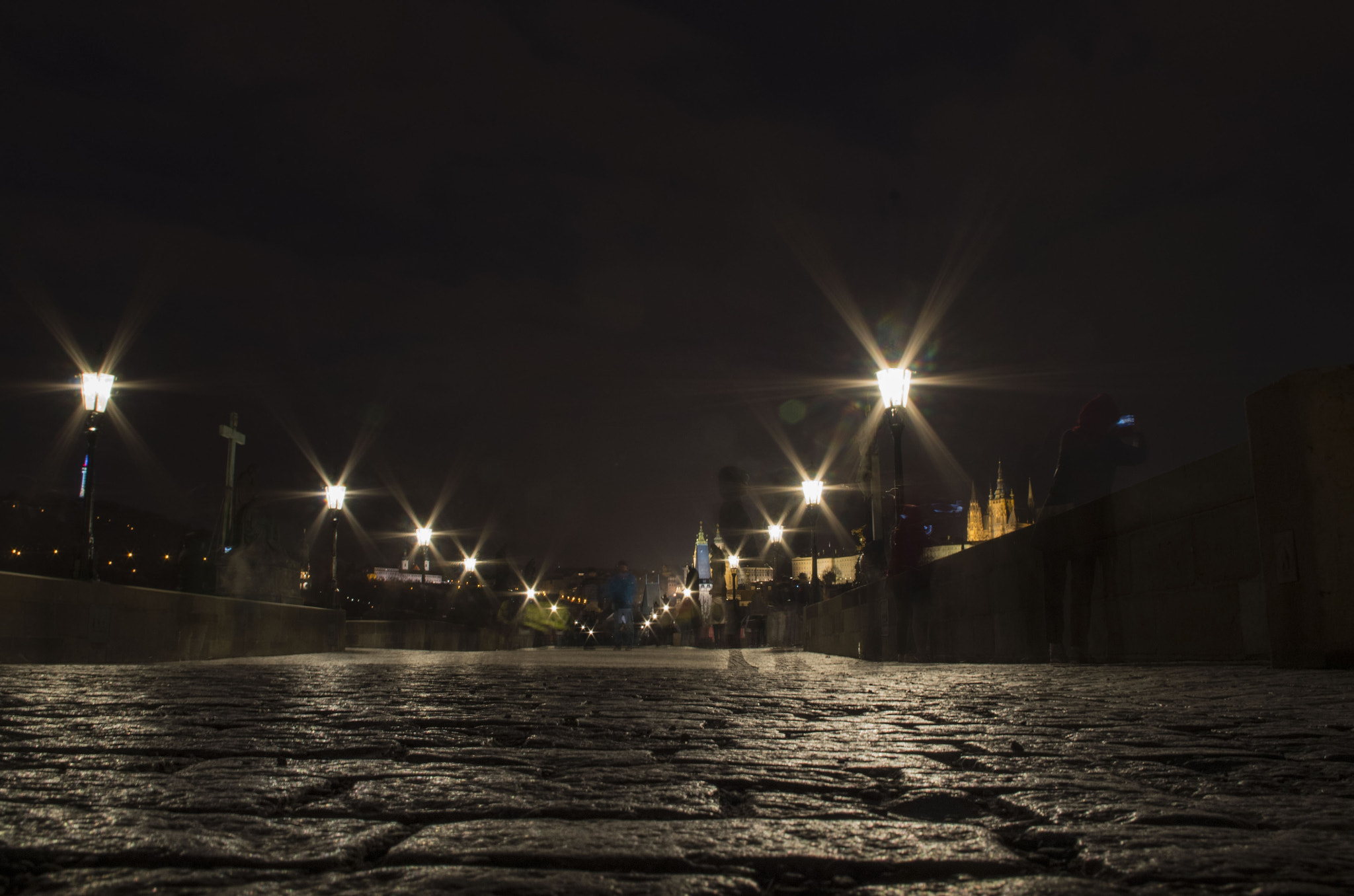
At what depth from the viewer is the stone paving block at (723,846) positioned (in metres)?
1.57

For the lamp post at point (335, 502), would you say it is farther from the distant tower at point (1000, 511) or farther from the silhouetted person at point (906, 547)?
the distant tower at point (1000, 511)

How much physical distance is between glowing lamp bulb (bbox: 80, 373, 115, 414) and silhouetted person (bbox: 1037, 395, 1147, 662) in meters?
13.4

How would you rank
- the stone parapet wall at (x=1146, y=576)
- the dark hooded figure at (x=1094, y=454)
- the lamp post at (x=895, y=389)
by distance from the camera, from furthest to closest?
the lamp post at (x=895, y=389) < the dark hooded figure at (x=1094, y=454) < the stone parapet wall at (x=1146, y=576)

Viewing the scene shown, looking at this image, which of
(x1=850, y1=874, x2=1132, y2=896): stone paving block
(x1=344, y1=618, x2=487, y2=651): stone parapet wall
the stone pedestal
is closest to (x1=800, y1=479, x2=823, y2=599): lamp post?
(x1=344, y1=618, x2=487, y2=651): stone parapet wall

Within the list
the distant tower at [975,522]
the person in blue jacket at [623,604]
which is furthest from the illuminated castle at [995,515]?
the person in blue jacket at [623,604]

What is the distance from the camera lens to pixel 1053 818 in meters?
1.95

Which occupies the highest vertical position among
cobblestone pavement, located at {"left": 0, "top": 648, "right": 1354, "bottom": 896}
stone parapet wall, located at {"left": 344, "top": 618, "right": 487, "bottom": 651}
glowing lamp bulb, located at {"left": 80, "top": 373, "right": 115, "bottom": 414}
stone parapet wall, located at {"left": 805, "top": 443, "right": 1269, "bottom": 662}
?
glowing lamp bulb, located at {"left": 80, "top": 373, "right": 115, "bottom": 414}

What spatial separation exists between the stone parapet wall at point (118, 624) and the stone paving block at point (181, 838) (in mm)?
10432

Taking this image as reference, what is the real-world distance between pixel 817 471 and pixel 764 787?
27843 mm

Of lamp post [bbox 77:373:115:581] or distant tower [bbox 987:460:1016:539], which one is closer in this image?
lamp post [bbox 77:373:115:581]

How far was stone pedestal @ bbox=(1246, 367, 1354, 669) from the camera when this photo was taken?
Result: 5559 millimetres

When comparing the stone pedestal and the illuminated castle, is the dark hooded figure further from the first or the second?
the illuminated castle

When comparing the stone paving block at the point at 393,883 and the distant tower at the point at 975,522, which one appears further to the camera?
the distant tower at the point at 975,522

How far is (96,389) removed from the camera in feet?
49.1
